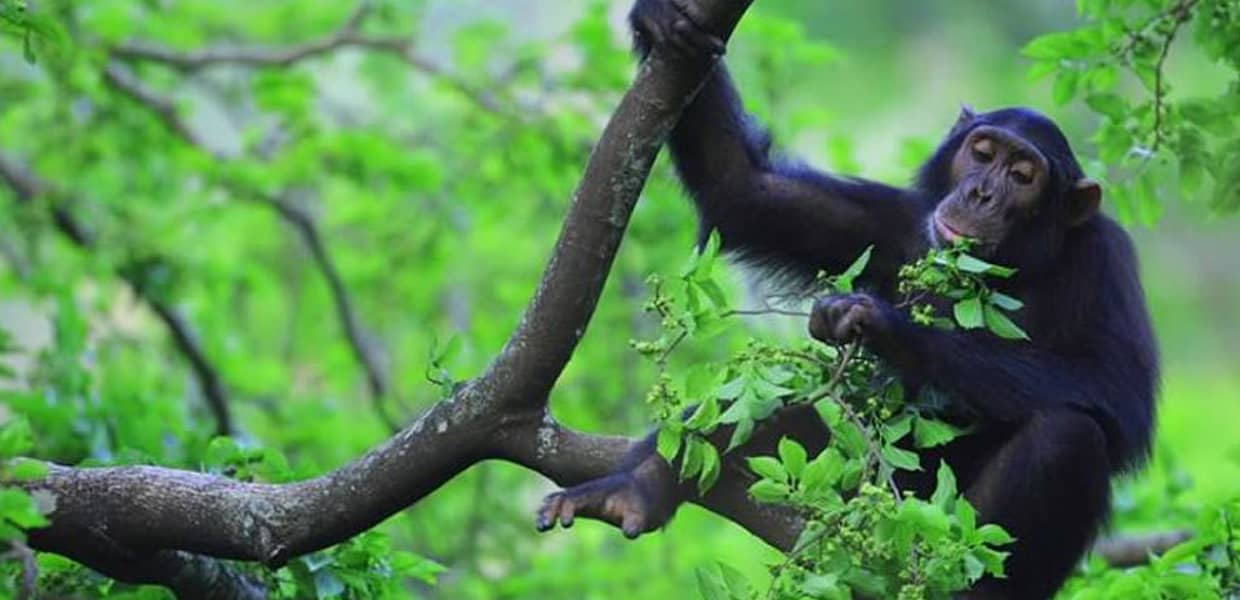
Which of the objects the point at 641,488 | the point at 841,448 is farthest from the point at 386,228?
the point at 841,448

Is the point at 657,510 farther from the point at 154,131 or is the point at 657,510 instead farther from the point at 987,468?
the point at 154,131

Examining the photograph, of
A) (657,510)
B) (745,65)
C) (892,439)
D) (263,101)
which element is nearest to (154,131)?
(263,101)

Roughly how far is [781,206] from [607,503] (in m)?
1.63

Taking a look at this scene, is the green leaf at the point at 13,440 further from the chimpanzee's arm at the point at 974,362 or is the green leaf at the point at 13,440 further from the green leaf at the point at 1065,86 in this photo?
the green leaf at the point at 1065,86

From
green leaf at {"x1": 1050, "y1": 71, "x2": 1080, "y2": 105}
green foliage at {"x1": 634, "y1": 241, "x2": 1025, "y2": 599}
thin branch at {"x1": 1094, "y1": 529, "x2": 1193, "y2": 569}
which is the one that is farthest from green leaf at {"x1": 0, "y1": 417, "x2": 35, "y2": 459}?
thin branch at {"x1": 1094, "y1": 529, "x2": 1193, "y2": 569}

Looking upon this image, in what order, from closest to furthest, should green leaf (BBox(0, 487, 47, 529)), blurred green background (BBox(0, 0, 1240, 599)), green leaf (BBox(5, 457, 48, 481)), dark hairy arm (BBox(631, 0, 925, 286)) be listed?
green leaf (BBox(0, 487, 47, 529)) → green leaf (BBox(5, 457, 48, 481)) → dark hairy arm (BBox(631, 0, 925, 286)) → blurred green background (BBox(0, 0, 1240, 599))

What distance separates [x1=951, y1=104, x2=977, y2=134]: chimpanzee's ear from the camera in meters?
6.35

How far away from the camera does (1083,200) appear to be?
5.99 m

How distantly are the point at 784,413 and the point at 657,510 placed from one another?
1.55ft

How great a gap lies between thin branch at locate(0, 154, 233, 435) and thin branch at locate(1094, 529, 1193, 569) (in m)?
4.51

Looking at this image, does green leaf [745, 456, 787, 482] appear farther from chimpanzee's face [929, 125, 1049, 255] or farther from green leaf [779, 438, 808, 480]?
chimpanzee's face [929, 125, 1049, 255]

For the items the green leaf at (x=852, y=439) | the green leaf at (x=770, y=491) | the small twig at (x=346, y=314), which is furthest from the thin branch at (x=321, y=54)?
the green leaf at (x=770, y=491)

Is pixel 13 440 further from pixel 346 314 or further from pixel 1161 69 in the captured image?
pixel 346 314

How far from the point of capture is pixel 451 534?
38.4 ft
